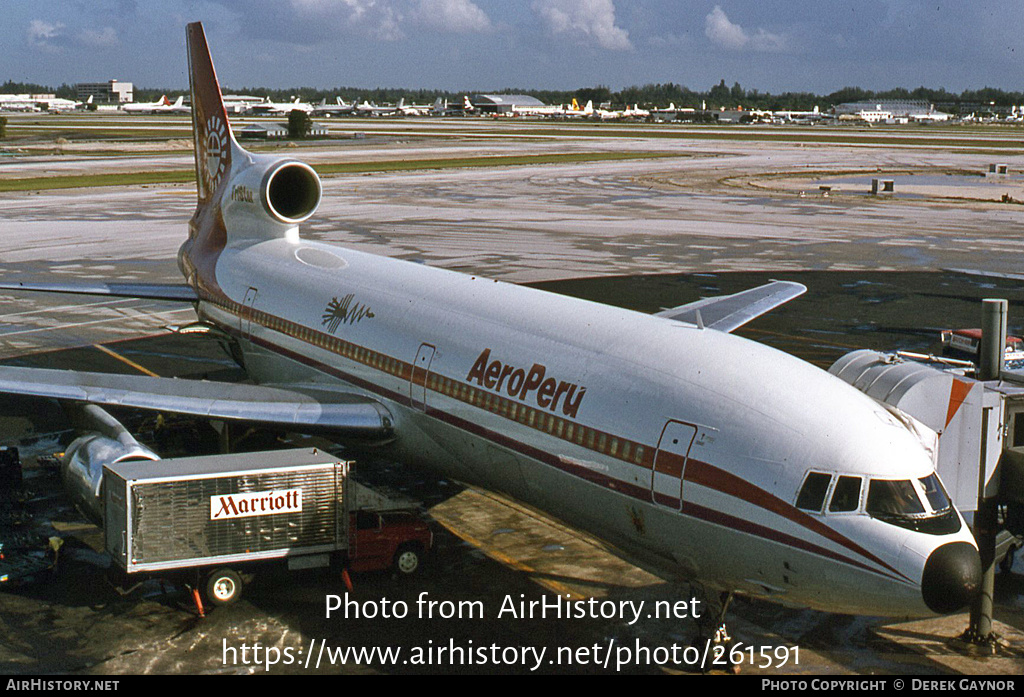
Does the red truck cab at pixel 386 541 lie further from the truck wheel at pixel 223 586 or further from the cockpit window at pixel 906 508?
the cockpit window at pixel 906 508

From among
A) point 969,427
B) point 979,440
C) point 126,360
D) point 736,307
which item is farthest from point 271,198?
point 979,440

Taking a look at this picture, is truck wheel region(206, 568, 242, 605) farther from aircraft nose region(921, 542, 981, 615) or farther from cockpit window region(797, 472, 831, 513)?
aircraft nose region(921, 542, 981, 615)

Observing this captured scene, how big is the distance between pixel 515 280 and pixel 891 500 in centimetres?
3378

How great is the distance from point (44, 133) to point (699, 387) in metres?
172

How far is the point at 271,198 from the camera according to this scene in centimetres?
2756

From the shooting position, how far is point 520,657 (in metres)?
14.7

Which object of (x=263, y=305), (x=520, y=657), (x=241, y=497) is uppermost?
(x=263, y=305)

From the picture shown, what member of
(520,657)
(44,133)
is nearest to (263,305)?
(520,657)

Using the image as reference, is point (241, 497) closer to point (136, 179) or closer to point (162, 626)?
point (162, 626)

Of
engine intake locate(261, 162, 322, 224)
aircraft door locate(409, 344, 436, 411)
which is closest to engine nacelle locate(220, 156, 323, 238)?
engine intake locate(261, 162, 322, 224)

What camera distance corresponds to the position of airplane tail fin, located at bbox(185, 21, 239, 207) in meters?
29.7

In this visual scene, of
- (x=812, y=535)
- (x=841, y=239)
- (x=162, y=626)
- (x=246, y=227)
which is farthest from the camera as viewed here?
(x=841, y=239)

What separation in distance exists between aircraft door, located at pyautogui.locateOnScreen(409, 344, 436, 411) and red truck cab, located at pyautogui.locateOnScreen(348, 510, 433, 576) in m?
2.10

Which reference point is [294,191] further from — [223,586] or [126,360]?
[223,586]
